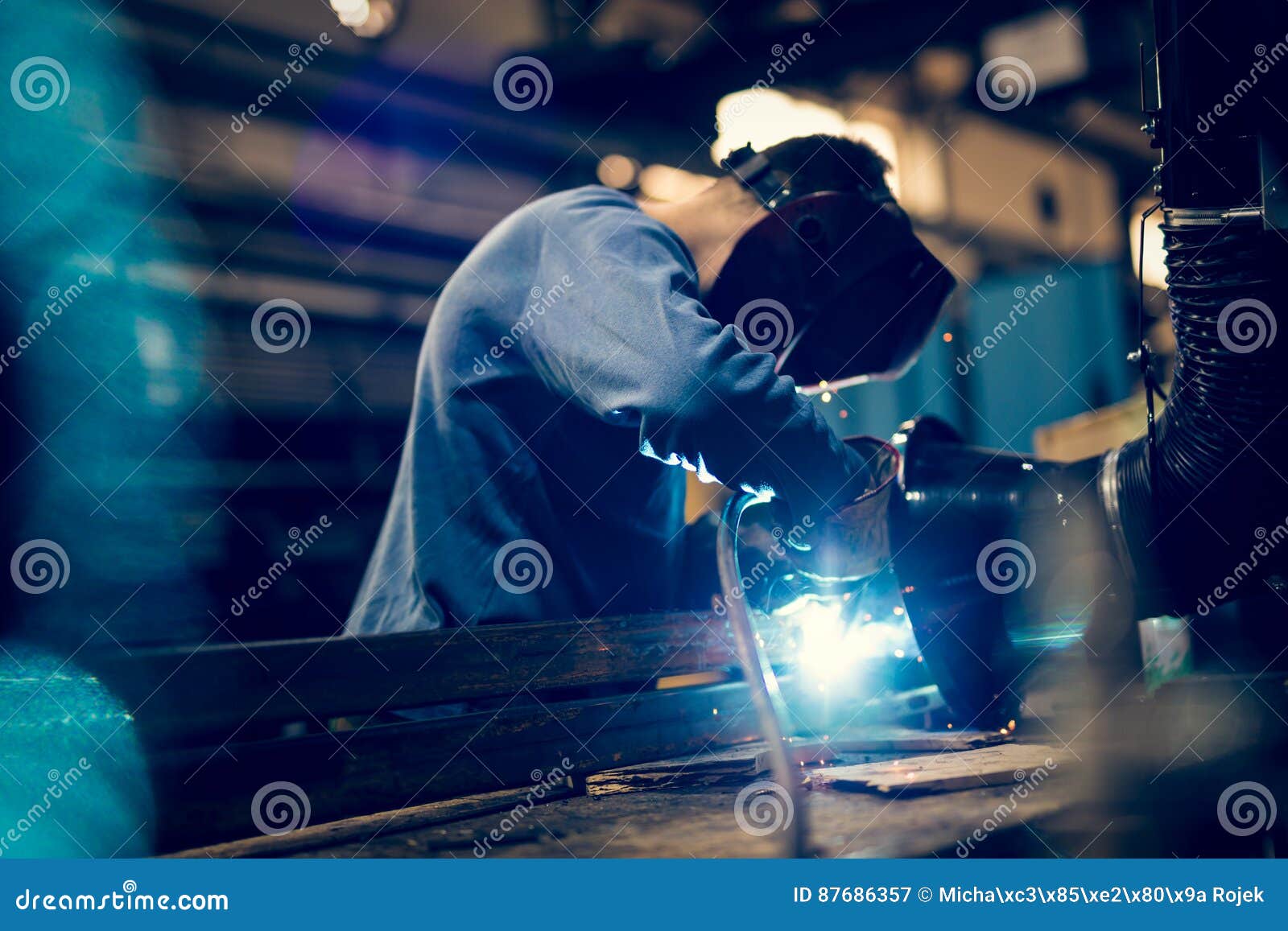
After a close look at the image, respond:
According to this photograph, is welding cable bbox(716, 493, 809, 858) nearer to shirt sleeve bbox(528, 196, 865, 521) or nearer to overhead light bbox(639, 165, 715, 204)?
shirt sleeve bbox(528, 196, 865, 521)

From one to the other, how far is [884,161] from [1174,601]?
1.18m

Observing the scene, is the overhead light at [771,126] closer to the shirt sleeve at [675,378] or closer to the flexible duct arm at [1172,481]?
the shirt sleeve at [675,378]

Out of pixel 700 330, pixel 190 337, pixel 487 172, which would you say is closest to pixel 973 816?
pixel 700 330

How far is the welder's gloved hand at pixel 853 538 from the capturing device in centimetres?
180

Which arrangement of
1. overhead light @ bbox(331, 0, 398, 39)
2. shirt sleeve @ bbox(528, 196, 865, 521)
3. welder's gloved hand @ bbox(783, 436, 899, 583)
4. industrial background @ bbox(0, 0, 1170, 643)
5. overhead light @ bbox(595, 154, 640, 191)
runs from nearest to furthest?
shirt sleeve @ bbox(528, 196, 865, 521)
welder's gloved hand @ bbox(783, 436, 899, 583)
industrial background @ bbox(0, 0, 1170, 643)
overhead light @ bbox(331, 0, 398, 39)
overhead light @ bbox(595, 154, 640, 191)

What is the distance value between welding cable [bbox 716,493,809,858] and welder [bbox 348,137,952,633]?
0.32ft

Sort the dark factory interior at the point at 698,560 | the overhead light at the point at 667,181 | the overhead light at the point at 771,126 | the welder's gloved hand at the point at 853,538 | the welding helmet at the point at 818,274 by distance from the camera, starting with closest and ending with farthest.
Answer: the dark factory interior at the point at 698,560 → the welder's gloved hand at the point at 853,538 → the welding helmet at the point at 818,274 → the overhead light at the point at 771,126 → the overhead light at the point at 667,181

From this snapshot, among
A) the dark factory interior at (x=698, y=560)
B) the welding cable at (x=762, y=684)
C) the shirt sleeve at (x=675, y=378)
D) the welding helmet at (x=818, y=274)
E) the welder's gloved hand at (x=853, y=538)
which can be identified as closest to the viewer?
the welding cable at (x=762, y=684)

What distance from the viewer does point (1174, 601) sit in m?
1.89

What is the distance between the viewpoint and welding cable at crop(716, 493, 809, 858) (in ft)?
3.63

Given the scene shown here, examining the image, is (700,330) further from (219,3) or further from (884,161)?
(219,3)

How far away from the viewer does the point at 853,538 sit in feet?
5.98

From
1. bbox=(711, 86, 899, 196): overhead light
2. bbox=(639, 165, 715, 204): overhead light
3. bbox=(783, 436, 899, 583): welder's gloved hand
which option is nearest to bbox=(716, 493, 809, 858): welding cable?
bbox=(783, 436, 899, 583): welder's gloved hand

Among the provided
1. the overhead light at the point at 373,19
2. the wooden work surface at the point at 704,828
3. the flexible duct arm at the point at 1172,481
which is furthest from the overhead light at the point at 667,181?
the wooden work surface at the point at 704,828
